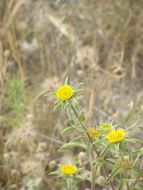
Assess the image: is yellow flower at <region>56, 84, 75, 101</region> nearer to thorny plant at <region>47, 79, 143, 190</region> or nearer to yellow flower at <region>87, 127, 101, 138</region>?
thorny plant at <region>47, 79, 143, 190</region>

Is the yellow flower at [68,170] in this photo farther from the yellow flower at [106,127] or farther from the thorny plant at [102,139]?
the yellow flower at [106,127]

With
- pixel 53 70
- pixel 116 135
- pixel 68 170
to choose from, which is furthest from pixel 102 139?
pixel 53 70

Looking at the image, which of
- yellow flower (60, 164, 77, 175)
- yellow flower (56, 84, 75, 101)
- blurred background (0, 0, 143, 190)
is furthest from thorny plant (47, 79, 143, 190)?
blurred background (0, 0, 143, 190)

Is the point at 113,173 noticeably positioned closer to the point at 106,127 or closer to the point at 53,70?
the point at 106,127

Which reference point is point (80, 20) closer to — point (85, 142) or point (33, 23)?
point (33, 23)

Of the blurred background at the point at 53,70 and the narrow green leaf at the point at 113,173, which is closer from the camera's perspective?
the narrow green leaf at the point at 113,173

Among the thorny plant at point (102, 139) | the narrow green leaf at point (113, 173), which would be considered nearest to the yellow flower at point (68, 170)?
the thorny plant at point (102, 139)
